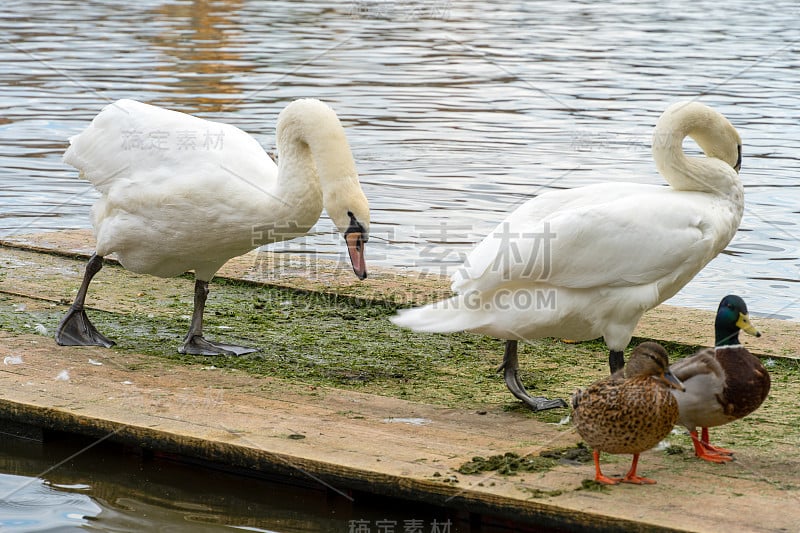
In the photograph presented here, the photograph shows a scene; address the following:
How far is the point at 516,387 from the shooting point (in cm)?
620

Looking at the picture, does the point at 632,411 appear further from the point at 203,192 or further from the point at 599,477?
the point at 203,192

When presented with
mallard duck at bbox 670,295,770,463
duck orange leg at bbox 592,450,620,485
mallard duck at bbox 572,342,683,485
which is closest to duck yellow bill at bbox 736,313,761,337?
mallard duck at bbox 670,295,770,463

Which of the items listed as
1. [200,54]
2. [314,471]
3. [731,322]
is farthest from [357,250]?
[200,54]

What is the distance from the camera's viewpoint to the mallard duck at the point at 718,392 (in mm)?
5281

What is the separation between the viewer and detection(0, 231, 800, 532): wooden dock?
189 inches

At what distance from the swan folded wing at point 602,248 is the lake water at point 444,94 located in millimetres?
2315

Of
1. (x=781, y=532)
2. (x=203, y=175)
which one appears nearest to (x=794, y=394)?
(x=781, y=532)

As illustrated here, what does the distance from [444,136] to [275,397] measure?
980cm

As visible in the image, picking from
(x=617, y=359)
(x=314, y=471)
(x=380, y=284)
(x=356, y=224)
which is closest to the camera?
(x=314, y=471)

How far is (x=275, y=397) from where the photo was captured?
20.5ft

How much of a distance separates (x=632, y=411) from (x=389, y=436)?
1.20 meters

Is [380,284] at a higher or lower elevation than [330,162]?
lower

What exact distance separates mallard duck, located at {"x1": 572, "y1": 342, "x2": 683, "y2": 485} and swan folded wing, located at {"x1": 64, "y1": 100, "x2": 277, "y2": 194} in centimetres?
257

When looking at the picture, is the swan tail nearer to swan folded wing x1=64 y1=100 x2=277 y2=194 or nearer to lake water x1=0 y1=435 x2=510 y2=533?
lake water x1=0 y1=435 x2=510 y2=533
